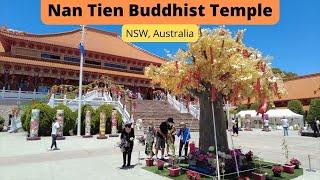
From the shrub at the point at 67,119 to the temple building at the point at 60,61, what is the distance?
12.3 metres

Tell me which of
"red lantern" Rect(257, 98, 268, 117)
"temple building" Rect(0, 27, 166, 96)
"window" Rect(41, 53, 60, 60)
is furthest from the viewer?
"window" Rect(41, 53, 60, 60)

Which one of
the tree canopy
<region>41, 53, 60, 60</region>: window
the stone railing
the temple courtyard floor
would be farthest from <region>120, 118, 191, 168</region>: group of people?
<region>41, 53, 60, 60</region>: window

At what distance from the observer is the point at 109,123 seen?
86.6 feet

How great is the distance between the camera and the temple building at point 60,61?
36.2 metres

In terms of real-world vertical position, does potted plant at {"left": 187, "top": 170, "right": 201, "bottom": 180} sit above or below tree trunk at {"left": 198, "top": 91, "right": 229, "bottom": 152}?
below

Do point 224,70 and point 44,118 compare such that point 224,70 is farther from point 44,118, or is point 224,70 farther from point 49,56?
point 49,56

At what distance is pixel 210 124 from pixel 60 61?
107 ft

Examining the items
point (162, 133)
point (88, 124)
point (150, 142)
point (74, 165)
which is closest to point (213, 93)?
point (162, 133)

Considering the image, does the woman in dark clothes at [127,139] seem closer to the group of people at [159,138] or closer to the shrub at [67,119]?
the group of people at [159,138]

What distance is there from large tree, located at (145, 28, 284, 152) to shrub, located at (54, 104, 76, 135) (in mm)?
14493

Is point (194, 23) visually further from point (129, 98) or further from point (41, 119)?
point (129, 98)

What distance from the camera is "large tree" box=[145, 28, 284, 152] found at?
34.4 ft

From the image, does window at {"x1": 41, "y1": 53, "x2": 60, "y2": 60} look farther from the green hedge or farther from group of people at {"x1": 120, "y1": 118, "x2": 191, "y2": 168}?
group of people at {"x1": 120, "y1": 118, "x2": 191, "y2": 168}

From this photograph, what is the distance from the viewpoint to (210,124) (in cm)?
1145
